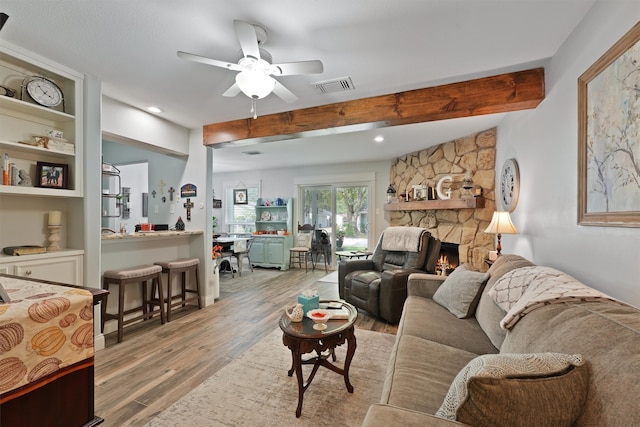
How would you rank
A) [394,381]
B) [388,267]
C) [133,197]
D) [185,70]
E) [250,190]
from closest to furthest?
[394,381], [185,70], [388,267], [133,197], [250,190]

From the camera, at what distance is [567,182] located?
73.9 inches

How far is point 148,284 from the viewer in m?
3.31

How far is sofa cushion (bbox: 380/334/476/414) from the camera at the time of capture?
3.66ft

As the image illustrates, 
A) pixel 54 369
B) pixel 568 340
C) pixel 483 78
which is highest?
pixel 483 78

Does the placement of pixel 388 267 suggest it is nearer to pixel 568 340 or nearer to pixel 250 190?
pixel 568 340

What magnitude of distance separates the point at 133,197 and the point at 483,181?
20.5 ft

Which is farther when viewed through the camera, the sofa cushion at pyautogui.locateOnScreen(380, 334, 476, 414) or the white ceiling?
the white ceiling

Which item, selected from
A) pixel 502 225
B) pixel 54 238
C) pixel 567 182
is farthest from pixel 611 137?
pixel 54 238

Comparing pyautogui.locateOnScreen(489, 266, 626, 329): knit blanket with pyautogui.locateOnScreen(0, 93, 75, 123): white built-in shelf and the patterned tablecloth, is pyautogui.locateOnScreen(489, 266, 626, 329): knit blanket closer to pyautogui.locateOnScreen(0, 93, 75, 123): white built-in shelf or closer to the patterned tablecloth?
the patterned tablecloth

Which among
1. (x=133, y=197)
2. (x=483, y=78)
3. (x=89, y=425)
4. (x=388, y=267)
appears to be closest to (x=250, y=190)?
(x=133, y=197)

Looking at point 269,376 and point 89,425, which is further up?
point 89,425

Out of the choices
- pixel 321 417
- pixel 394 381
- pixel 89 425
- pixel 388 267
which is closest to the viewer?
pixel 89 425

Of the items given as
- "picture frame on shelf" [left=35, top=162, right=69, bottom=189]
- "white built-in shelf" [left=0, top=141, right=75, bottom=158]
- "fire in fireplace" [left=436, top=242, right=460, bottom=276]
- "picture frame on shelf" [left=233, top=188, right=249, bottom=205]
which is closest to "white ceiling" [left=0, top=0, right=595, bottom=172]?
"white built-in shelf" [left=0, top=141, right=75, bottom=158]

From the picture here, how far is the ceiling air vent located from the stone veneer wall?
2.49m
